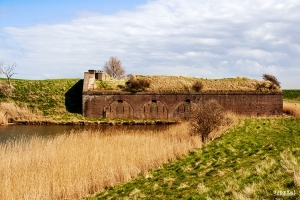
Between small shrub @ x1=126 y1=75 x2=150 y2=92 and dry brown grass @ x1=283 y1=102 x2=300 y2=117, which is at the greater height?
small shrub @ x1=126 y1=75 x2=150 y2=92

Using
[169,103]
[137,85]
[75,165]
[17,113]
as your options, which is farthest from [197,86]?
[75,165]

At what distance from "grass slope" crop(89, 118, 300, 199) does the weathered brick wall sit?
695 inches

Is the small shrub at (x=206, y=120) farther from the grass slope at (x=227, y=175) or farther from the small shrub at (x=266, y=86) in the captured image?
the small shrub at (x=266, y=86)

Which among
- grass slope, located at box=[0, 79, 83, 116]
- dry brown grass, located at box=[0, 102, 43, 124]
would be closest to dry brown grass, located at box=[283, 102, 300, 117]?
grass slope, located at box=[0, 79, 83, 116]

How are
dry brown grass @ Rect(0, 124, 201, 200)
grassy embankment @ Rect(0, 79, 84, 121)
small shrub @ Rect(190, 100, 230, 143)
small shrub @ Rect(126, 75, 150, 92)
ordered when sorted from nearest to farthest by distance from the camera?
dry brown grass @ Rect(0, 124, 201, 200) < small shrub @ Rect(190, 100, 230, 143) < grassy embankment @ Rect(0, 79, 84, 121) < small shrub @ Rect(126, 75, 150, 92)

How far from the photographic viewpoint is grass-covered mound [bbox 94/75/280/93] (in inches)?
1379

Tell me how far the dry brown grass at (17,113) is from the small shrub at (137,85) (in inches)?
383

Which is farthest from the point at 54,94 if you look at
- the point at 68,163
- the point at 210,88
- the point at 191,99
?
the point at 68,163

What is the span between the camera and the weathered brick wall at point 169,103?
3372 centimetres

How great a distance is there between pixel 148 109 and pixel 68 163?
22.8 metres

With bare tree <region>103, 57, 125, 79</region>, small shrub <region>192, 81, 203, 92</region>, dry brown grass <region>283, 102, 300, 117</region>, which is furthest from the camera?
bare tree <region>103, 57, 125, 79</region>

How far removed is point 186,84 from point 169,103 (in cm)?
378

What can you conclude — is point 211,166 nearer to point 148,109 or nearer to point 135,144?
point 135,144

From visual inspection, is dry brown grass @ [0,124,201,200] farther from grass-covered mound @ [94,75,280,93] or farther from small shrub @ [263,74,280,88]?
small shrub @ [263,74,280,88]
